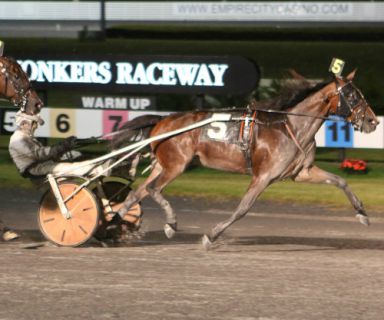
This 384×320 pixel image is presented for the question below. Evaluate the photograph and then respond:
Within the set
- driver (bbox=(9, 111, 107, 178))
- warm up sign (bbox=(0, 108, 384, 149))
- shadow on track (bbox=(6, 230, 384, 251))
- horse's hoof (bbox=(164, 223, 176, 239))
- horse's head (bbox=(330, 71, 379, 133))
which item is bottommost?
shadow on track (bbox=(6, 230, 384, 251))

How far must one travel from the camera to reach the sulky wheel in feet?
37.4

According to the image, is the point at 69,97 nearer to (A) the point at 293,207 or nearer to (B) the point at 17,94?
(A) the point at 293,207

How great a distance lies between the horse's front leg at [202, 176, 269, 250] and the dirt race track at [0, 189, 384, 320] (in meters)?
0.15

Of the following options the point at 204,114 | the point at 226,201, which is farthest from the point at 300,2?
the point at 204,114

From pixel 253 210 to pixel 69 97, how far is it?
16771 millimetres

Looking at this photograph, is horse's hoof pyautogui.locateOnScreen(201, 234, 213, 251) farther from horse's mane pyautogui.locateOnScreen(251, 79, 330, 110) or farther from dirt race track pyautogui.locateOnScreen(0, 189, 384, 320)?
horse's mane pyautogui.locateOnScreen(251, 79, 330, 110)

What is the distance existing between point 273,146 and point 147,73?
8.25m

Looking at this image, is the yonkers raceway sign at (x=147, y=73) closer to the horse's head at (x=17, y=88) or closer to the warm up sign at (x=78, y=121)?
the warm up sign at (x=78, y=121)

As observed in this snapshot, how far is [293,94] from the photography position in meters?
11.8

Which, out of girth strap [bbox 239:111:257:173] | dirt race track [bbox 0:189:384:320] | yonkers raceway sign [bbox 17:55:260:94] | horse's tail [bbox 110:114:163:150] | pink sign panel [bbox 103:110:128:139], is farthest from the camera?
pink sign panel [bbox 103:110:128:139]

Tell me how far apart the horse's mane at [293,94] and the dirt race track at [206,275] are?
4.24 feet

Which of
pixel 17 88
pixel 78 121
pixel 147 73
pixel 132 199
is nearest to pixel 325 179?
pixel 132 199

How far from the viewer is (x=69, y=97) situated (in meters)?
31.2

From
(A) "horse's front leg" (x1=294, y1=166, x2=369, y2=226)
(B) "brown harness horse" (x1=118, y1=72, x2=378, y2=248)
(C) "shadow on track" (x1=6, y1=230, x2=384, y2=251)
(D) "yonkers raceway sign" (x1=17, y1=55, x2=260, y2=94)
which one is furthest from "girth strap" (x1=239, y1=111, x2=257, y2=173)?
(D) "yonkers raceway sign" (x1=17, y1=55, x2=260, y2=94)
